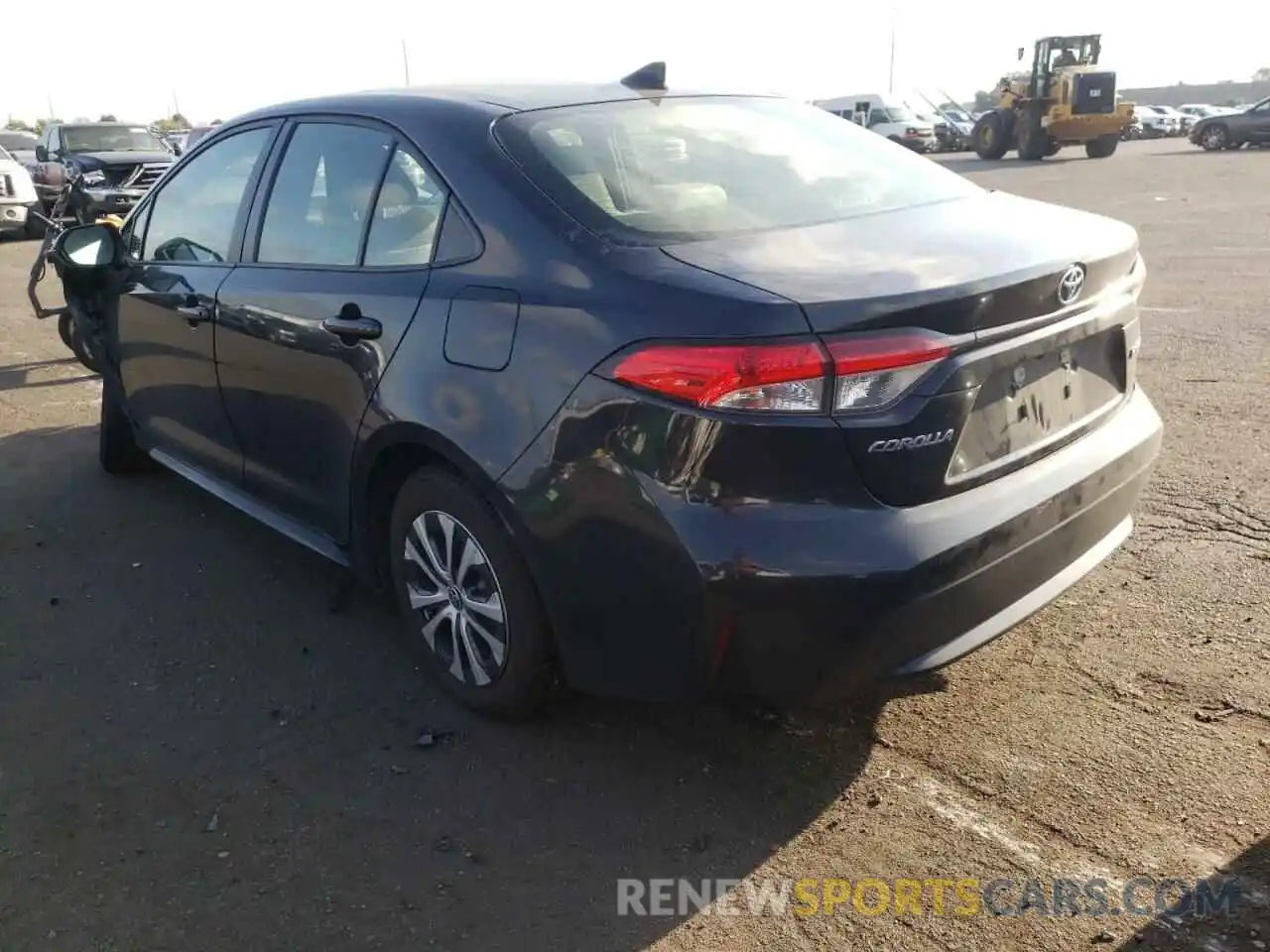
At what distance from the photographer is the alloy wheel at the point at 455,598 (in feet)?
10.1

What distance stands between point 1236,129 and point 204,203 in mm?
35182

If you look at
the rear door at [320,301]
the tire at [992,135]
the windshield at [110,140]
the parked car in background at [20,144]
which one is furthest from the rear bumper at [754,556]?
the tire at [992,135]

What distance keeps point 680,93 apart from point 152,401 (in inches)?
102

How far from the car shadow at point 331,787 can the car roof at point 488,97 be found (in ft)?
5.64

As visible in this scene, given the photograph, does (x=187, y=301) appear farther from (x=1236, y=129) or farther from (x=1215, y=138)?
(x=1215, y=138)

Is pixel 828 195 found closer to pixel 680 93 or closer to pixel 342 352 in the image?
pixel 680 93

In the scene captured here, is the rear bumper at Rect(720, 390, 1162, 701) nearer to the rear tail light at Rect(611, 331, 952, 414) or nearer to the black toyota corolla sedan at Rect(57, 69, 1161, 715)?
the black toyota corolla sedan at Rect(57, 69, 1161, 715)

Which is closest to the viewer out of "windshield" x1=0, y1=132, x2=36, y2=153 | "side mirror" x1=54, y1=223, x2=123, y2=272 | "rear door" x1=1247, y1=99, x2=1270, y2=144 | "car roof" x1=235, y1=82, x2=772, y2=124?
"car roof" x1=235, y1=82, x2=772, y2=124

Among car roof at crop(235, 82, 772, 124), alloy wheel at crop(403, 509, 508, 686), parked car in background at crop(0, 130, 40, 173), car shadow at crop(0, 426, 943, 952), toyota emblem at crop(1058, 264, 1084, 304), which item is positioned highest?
parked car in background at crop(0, 130, 40, 173)

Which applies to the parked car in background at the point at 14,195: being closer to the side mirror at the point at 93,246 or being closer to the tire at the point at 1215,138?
the side mirror at the point at 93,246

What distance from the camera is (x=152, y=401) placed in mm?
4723

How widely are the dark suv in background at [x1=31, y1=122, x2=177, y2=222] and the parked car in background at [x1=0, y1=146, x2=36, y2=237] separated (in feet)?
0.89

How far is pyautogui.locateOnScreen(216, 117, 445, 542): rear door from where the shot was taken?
3213mm

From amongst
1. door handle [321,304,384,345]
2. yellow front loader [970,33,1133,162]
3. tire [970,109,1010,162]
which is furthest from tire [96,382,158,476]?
tire [970,109,1010,162]
